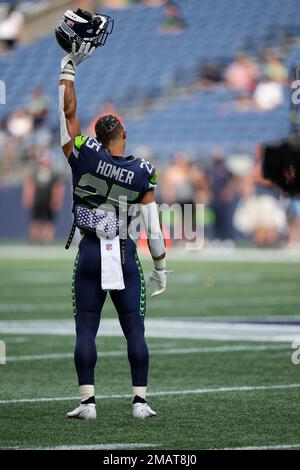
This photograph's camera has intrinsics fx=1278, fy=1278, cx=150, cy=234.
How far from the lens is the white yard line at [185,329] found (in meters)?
10.9

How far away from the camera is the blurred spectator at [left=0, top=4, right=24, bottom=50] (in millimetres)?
31325

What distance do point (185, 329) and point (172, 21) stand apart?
22.1 m

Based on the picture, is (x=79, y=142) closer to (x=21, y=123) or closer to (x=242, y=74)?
(x=242, y=74)

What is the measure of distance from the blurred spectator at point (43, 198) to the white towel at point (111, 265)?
21987 millimetres

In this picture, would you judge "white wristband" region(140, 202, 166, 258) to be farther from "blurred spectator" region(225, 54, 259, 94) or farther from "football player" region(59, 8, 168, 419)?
"blurred spectator" region(225, 54, 259, 94)

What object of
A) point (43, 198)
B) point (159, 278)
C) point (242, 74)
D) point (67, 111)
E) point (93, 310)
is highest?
point (242, 74)

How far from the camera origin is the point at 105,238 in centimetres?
681

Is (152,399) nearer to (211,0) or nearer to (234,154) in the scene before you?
(234,154)

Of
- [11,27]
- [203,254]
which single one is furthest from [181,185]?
[11,27]

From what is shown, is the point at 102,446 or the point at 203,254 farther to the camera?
the point at 203,254

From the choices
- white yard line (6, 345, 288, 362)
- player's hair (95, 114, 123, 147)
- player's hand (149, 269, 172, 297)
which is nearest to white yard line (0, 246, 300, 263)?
white yard line (6, 345, 288, 362)

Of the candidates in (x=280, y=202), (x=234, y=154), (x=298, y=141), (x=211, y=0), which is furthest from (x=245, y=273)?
(x=211, y=0)

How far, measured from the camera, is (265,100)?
28.9m

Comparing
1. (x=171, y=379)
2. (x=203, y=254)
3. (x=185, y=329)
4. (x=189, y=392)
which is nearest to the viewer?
(x=189, y=392)
